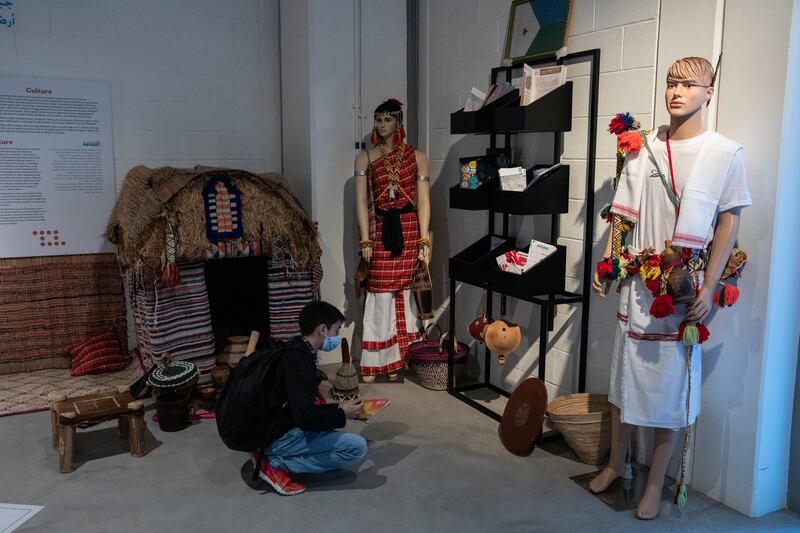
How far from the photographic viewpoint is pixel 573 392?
3762 millimetres

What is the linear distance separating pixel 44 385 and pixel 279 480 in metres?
2.17

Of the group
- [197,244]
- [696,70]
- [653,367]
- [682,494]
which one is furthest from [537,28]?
A: [682,494]

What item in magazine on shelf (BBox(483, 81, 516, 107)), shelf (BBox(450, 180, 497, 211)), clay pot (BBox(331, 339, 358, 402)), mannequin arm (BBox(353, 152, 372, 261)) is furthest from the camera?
mannequin arm (BBox(353, 152, 372, 261))

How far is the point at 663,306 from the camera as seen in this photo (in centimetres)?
267

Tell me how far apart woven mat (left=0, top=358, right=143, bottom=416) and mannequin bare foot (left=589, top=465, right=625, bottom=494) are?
279cm

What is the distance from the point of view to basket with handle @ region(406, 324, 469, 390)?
14.3ft

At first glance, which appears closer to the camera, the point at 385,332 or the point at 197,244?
the point at 197,244

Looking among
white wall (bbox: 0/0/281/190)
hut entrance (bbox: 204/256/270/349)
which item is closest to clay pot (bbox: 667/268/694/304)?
hut entrance (bbox: 204/256/270/349)

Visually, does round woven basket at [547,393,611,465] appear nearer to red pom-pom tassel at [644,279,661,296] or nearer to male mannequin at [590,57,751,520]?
male mannequin at [590,57,751,520]

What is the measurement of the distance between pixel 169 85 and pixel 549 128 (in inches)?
108

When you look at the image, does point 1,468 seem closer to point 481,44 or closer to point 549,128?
point 549,128

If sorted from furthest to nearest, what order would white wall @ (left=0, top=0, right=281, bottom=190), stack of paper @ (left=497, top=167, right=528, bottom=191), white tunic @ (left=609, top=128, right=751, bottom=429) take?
white wall @ (left=0, top=0, right=281, bottom=190) → stack of paper @ (left=497, top=167, right=528, bottom=191) → white tunic @ (left=609, top=128, right=751, bottom=429)

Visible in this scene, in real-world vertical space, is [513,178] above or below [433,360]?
above

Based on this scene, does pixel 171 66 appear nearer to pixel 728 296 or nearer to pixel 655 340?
pixel 655 340
